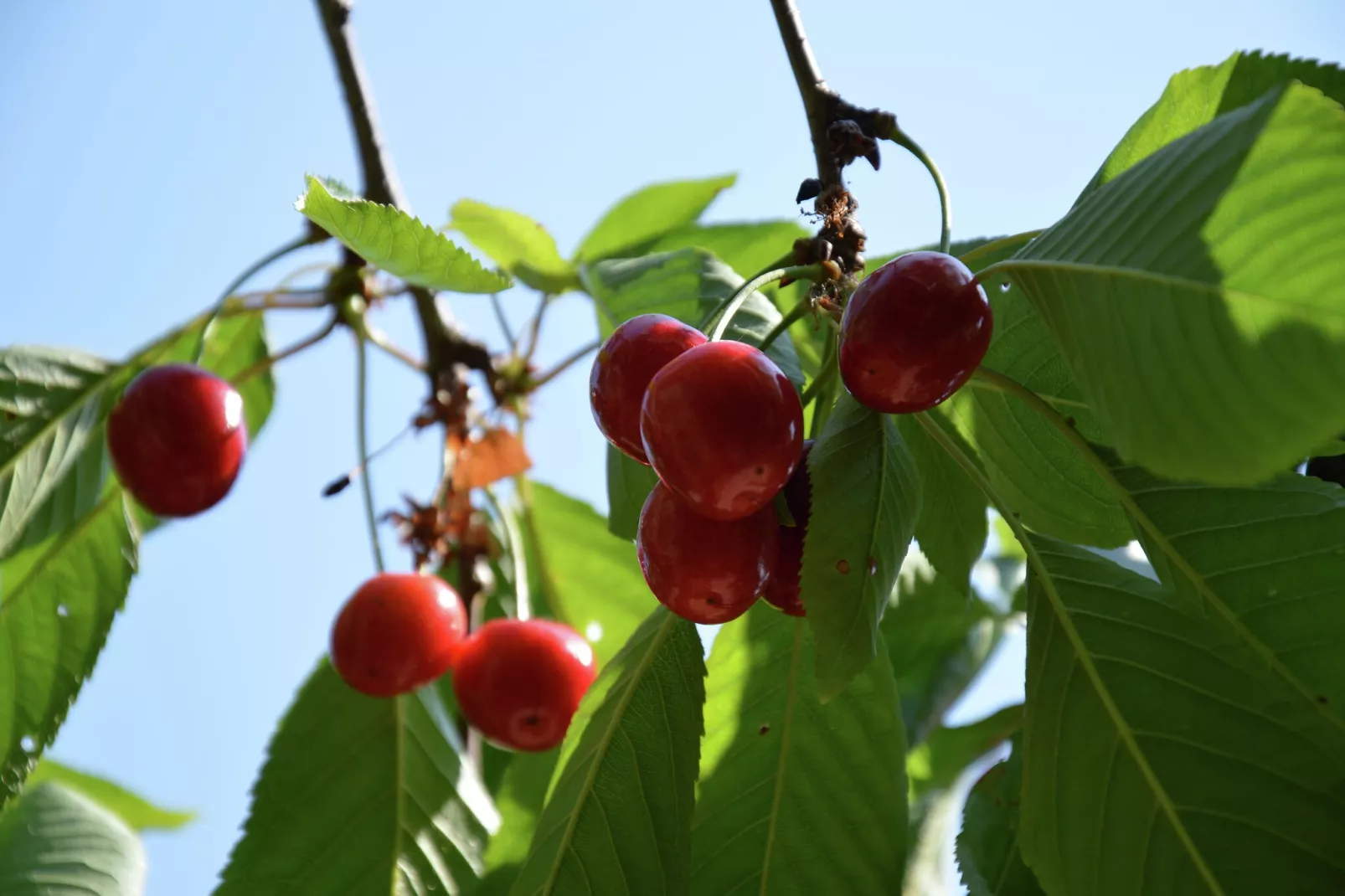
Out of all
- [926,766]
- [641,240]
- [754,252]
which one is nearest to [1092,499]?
[754,252]

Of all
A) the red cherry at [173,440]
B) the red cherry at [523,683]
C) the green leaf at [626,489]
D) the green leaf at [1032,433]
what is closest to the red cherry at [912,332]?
the green leaf at [1032,433]

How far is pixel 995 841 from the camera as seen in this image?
1292 mm

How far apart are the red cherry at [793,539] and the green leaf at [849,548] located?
0.06m

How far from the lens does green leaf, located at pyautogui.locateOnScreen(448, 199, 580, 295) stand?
174 centimetres

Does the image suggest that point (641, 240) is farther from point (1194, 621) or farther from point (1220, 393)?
point (1220, 393)

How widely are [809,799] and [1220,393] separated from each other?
2.37 ft

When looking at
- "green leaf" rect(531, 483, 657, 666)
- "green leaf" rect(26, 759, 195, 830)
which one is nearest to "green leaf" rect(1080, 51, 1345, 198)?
"green leaf" rect(531, 483, 657, 666)

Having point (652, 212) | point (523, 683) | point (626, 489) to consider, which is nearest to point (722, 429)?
point (626, 489)

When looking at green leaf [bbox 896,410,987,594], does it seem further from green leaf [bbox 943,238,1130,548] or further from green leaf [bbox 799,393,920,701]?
green leaf [bbox 799,393,920,701]

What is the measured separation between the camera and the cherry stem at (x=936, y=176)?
105 cm

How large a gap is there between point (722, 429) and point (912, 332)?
0.16 meters

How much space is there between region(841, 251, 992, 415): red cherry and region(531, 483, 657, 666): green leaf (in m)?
1.18

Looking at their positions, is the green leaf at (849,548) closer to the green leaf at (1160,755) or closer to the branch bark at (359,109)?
the green leaf at (1160,755)

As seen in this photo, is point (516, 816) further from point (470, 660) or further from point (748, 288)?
point (748, 288)
